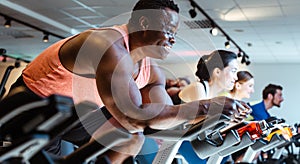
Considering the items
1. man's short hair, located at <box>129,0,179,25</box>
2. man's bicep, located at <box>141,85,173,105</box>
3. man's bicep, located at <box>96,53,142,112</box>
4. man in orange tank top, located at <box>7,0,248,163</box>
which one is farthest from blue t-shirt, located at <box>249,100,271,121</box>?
man's bicep, located at <box>96,53,142,112</box>

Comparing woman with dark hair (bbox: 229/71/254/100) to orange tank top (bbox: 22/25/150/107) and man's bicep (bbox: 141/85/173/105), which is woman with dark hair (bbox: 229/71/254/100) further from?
A: orange tank top (bbox: 22/25/150/107)

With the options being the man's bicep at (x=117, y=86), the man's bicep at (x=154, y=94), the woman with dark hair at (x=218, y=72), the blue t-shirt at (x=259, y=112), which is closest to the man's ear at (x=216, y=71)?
the woman with dark hair at (x=218, y=72)

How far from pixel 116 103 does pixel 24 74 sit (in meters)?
0.56

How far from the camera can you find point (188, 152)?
9.07 ft

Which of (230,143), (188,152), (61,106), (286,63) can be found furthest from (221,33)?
(61,106)

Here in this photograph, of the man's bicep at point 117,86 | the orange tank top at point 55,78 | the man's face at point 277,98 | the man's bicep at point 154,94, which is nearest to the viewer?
the man's bicep at point 117,86

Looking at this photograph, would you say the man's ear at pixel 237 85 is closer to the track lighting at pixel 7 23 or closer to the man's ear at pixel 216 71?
the man's ear at pixel 216 71

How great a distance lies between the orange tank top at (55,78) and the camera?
5.42 ft

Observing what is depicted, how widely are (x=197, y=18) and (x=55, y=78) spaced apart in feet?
18.4

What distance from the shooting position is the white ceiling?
6254 mm

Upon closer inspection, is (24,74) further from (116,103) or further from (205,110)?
(205,110)

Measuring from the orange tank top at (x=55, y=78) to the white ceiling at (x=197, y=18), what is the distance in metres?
3.22

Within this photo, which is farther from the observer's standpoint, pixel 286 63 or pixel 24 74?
pixel 286 63

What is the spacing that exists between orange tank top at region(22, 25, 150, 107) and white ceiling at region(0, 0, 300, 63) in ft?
10.6
